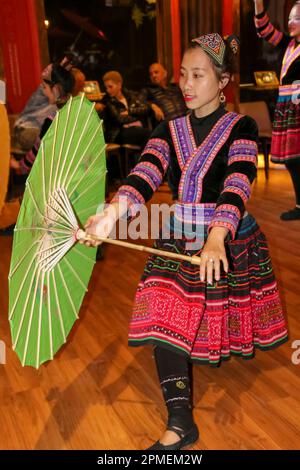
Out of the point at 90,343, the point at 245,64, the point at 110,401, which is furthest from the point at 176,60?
the point at 110,401

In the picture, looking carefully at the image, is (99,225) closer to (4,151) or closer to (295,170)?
(4,151)

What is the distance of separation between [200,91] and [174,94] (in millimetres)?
4387

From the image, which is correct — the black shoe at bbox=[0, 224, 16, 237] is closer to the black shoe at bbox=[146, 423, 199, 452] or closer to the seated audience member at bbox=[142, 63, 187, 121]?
the seated audience member at bbox=[142, 63, 187, 121]

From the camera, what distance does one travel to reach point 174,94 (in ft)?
19.5

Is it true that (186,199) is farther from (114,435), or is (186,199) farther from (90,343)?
(90,343)

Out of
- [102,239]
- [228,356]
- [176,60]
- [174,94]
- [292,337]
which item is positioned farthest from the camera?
[176,60]

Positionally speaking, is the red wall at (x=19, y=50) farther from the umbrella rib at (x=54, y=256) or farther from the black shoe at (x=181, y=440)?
the black shoe at (x=181, y=440)

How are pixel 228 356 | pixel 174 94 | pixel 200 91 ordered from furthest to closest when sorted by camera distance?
pixel 174 94 → pixel 228 356 → pixel 200 91

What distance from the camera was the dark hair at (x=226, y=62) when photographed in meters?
1.69

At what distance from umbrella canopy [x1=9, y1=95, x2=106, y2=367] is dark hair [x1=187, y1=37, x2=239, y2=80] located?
17.1 inches

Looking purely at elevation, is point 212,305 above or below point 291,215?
above

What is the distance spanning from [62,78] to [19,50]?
141 inches

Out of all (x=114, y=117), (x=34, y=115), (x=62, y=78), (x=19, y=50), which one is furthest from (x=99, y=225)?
(x=19, y=50)

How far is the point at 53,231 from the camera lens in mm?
1449
